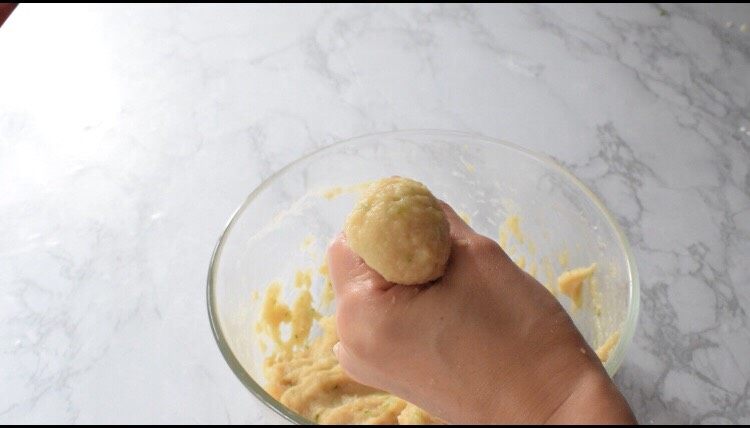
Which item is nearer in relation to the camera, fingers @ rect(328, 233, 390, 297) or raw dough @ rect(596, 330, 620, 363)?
fingers @ rect(328, 233, 390, 297)

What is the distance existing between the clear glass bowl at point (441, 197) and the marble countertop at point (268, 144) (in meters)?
0.14

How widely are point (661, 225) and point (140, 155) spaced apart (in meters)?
0.97

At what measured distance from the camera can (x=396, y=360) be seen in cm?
79

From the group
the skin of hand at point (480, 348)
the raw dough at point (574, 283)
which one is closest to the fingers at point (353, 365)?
the skin of hand at point (480, 348)

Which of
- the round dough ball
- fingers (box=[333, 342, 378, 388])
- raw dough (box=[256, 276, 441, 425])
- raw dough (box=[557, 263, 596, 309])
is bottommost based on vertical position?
raw dough (box=[256, 276, 441, 425])

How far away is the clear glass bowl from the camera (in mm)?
1077

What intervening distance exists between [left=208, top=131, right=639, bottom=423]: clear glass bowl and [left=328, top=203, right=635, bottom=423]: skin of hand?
0.89 feet

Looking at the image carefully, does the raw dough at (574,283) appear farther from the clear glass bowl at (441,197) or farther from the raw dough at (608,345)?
the raw dough at (608,345)

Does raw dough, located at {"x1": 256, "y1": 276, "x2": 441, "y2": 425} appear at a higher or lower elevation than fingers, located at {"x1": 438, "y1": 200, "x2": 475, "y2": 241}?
lower

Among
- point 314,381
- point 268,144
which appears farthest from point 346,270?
point 268,144

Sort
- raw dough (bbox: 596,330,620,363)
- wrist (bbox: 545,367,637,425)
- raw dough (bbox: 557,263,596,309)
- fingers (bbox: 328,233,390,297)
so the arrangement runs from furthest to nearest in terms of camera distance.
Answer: raw dough (bbox: 557,263,596,309), raw dough (bbox: 596,330,620,363), fingers (bbox: 328,233,390,297), wrist (bbox: 545,367,637,425)

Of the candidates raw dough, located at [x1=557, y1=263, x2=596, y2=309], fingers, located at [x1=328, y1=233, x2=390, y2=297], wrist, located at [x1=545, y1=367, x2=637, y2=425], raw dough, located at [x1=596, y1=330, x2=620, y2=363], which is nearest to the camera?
wrist, located at [x1=545, y1=367, x2=637, y2=425]

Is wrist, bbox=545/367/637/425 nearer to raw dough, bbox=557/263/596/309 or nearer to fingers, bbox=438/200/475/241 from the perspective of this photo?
fingers, bbox=438/200/475/241

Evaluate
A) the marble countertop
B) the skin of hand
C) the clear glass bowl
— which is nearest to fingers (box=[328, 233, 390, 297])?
the skin of hand
